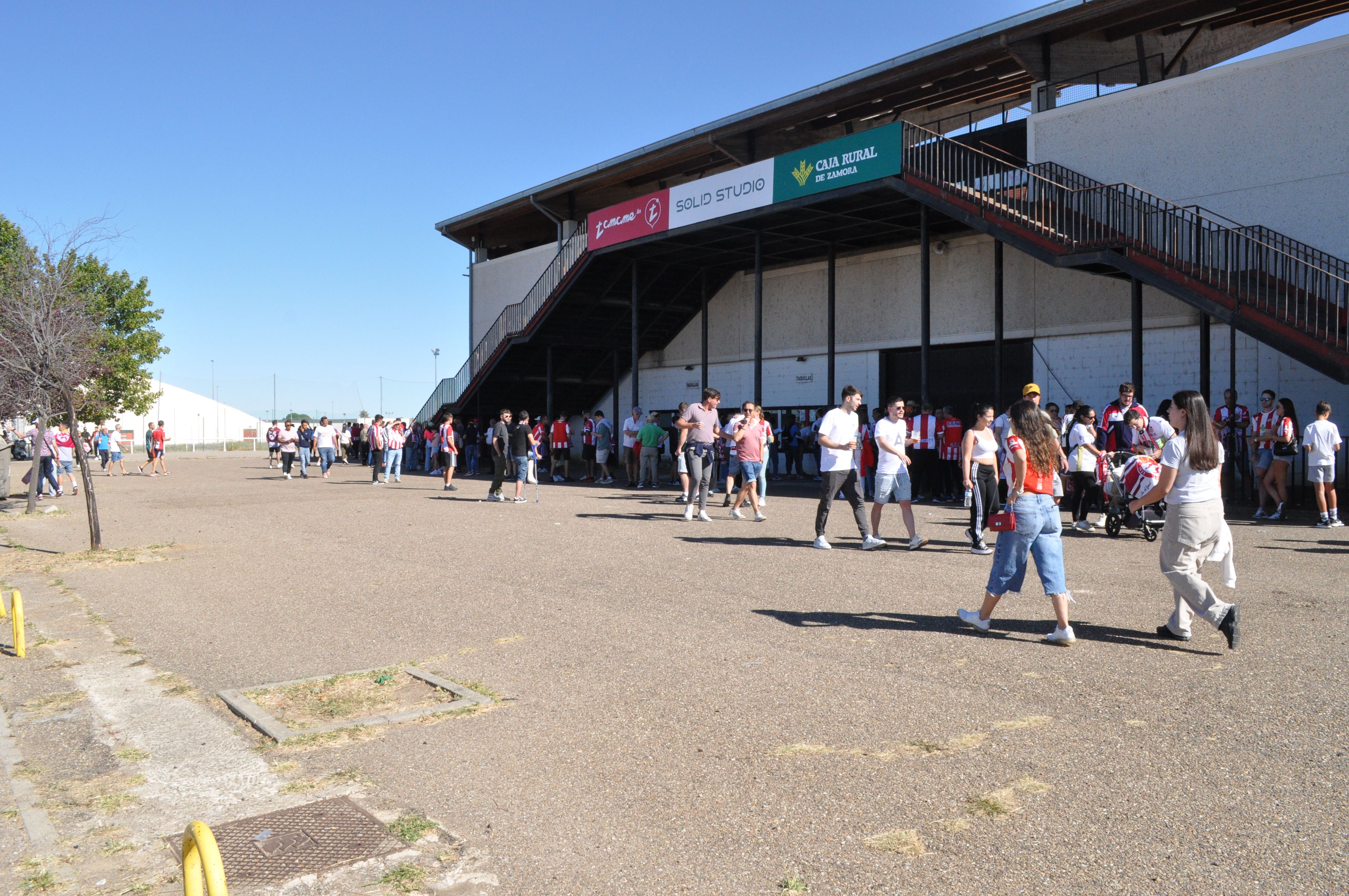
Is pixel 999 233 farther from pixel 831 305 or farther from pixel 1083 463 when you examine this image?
pixel 831 305

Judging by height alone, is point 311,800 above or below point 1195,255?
below

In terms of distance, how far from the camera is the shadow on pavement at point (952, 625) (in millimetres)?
6613

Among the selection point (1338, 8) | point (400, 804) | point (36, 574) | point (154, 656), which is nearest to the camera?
point (400, 804)

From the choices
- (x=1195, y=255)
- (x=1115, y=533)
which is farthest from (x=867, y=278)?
(x=1115, y=533)

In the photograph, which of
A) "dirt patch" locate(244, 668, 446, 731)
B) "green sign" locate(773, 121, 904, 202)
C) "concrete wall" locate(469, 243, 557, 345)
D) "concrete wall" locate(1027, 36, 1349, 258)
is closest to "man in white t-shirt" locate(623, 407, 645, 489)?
"green sign" locate(773, 121, 904, 202)

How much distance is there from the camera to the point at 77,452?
1234 cm

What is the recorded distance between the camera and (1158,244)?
1705 cm

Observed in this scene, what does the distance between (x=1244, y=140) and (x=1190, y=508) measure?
14.7 m

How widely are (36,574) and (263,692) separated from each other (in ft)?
21.0

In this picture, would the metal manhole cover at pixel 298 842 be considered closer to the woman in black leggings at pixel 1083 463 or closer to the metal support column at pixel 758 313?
the woman in black leggings at pixel 1083 463

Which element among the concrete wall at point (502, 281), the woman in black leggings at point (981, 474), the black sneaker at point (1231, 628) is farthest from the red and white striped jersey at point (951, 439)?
the concrete wall at point (502, 281)

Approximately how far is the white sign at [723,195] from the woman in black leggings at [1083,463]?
31.6 feet

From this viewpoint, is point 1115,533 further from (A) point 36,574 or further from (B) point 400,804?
(A) point 36,574

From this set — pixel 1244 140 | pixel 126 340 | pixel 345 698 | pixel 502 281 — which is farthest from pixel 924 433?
pixel 126 340
